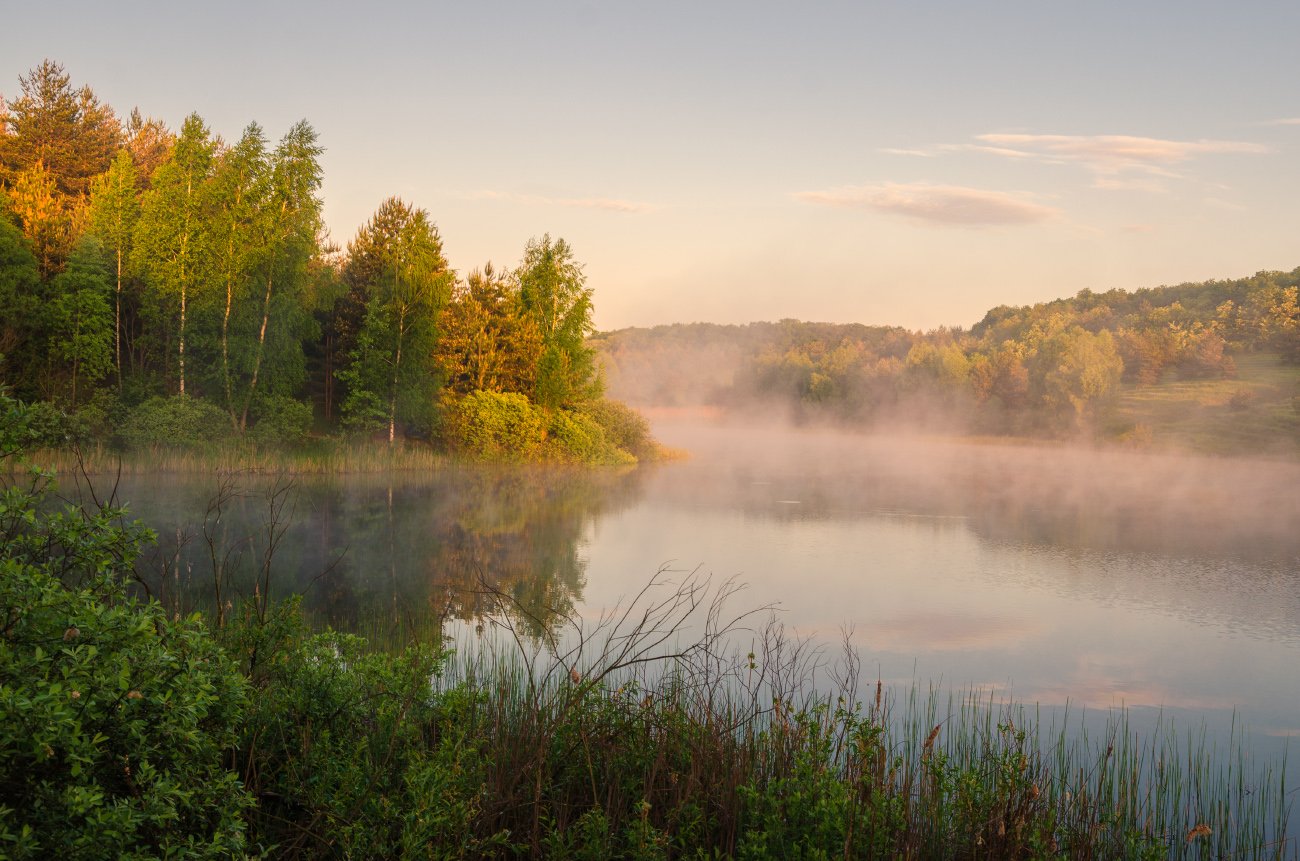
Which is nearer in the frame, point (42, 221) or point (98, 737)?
point (98, 737)

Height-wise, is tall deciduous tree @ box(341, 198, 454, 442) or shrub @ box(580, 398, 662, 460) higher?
tall deciduous tree @ box(341, 198, 454, 442)

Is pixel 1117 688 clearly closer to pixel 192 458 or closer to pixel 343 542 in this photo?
pixel 343 542

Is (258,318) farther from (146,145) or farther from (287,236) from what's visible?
(146,145)

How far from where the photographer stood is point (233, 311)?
30016mm

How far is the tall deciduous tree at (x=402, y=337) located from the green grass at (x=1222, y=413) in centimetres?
4176

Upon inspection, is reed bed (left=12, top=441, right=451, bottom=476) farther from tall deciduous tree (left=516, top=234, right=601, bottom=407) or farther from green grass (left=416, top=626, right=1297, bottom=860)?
green grass (left=416, top=626, right=1297, bottom=860)

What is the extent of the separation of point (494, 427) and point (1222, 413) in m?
43.1

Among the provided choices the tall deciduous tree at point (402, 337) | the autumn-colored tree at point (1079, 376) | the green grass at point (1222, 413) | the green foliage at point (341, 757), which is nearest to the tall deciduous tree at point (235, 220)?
the tall deciduous tree at point (402, 337)

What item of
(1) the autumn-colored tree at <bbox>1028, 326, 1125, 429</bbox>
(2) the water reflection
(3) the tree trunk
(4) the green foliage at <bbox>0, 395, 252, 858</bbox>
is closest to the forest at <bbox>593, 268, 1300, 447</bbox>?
(1) the autumn-colored tree at <bbox>1028, 326, 1125, 429</bbox>

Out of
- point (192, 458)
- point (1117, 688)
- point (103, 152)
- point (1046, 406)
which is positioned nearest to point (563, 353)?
point (192, 458)

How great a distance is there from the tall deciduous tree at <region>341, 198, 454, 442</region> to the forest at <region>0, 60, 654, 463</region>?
7 cm

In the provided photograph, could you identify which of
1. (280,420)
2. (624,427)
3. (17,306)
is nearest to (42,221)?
(17,306)

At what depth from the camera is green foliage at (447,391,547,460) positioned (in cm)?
3419

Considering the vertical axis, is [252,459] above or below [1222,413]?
below
